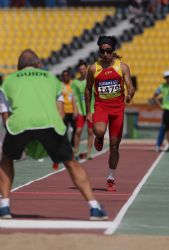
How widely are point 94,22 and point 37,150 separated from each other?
32.3m

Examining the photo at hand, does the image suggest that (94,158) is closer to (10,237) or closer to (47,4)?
(10,237)

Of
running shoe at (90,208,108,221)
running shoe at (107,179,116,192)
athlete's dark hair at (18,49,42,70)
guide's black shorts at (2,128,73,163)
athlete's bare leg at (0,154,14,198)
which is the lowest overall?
running shoe at (107,179,116,192)

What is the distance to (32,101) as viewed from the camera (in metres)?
9.70

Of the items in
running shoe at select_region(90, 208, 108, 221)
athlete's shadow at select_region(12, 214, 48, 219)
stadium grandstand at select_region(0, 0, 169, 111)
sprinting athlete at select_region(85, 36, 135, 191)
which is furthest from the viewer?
stadium grandstand at select_region(0, 0, 169, 111)

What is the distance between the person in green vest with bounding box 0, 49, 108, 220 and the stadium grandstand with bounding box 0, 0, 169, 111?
27.1 meters

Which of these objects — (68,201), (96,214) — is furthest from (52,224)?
(68,201)

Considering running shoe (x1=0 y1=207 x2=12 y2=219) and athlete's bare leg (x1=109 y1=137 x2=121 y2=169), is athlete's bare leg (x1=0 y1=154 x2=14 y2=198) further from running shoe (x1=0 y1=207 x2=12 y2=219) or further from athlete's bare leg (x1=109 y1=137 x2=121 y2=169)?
athlete's bare leg (x1=109 y1=137 x2=121 y2=169)

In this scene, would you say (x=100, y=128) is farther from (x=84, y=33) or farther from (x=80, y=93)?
(x=84, y=33)

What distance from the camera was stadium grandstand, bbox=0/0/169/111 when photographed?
38.8 metres

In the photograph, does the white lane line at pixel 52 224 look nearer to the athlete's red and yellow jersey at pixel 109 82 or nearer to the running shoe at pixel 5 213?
the running shoe at pixel 5 213

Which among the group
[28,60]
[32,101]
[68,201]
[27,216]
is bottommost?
[68,201]

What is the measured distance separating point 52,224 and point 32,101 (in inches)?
47.7

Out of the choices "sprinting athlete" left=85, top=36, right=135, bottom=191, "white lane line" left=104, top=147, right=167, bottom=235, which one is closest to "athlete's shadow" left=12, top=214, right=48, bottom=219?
"white lane line" left=104, top=147, right=167, bottom=235

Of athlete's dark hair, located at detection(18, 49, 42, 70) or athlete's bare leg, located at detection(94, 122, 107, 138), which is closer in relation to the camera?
athlete's dark hair, located at detection(18, 49, 42, 70)
